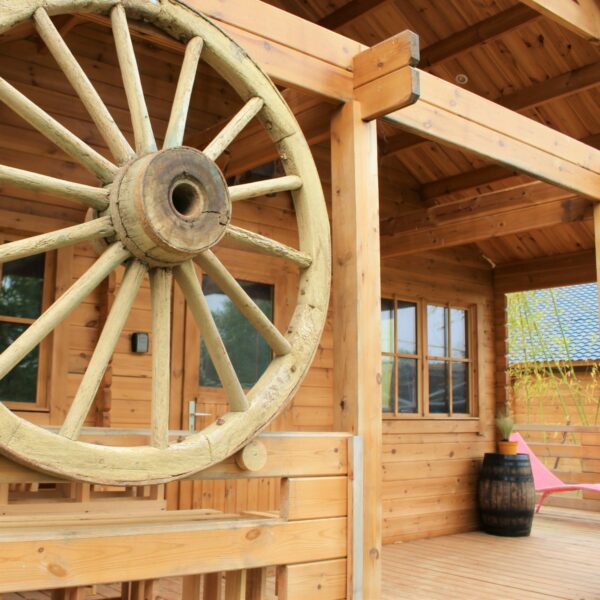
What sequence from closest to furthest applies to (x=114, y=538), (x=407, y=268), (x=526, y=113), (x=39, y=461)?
(x=39, y=461), (x=114, y=538), (x=526, y=113), (x=407, y=268)

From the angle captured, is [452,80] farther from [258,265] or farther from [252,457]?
[252,457]

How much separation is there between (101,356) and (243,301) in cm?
54

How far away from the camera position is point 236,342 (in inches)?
200

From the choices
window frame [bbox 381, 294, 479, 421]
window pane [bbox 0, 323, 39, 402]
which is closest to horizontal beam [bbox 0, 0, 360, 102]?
window pane [bbox 0, 323, 39, 402]

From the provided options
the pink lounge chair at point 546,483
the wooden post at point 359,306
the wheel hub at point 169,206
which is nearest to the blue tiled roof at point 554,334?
the pink lounge chair at point 546,483

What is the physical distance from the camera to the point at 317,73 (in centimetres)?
313

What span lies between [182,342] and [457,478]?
307cm

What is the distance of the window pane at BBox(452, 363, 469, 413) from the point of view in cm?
704

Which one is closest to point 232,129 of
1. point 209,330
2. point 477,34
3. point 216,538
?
point 209,330

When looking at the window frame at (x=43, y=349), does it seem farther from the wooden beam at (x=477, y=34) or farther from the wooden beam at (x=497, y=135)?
the wooden beam at (x=477, y=34)

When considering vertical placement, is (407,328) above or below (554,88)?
below

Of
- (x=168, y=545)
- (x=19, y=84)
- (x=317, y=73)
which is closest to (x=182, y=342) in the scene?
(x=19, y=84)

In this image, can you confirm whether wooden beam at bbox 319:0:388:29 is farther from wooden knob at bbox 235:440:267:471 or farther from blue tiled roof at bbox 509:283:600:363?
blue tiled roof at bbox 509:283:600:363

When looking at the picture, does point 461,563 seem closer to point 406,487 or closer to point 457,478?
point 406,487
